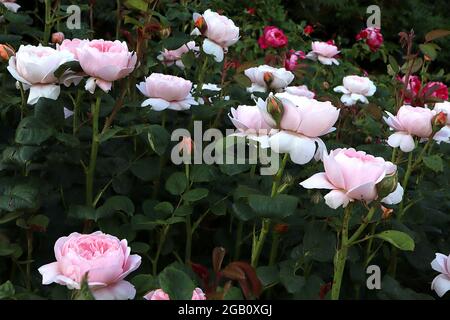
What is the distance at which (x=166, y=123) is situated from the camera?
1304 millimetres

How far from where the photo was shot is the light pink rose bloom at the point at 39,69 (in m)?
0.98

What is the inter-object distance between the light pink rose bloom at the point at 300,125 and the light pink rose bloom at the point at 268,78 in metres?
0.43

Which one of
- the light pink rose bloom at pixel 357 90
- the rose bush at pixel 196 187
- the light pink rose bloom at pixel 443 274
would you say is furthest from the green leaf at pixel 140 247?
the light pink rose bloom at pixel 357 90

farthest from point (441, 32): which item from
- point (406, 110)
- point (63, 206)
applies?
point (63, 206)

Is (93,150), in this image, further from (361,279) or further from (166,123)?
(361,279)

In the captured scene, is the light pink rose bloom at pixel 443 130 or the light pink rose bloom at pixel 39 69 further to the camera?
the light pink rose bloom at pixel 443 130

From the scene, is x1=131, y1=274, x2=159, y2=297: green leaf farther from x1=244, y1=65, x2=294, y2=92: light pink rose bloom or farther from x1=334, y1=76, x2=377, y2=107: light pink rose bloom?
x1=334, y1=76, x2=377, y2=107: light pink rose bloom

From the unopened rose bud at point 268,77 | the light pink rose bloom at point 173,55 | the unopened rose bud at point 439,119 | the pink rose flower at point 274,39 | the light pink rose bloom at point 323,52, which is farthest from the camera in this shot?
the pink rose flower at point 274,39

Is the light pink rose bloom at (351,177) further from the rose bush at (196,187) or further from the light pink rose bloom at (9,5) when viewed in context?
the light pink rose bloom at (9,5)

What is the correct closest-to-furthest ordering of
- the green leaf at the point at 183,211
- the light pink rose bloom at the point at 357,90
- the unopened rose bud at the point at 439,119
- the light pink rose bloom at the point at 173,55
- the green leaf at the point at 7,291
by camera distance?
the green leaf at the point at 7,291 → the green leaf at the point at 183,211 → the unopened rose bud at the point at 439,119 → the light pink rose bloom at the point at 173,55 → the light pink rose bloom at the point at 357,90

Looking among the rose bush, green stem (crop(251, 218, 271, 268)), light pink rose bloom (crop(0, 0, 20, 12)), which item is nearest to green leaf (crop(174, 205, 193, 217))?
the rose bush

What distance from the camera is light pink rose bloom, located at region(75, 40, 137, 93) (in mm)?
984

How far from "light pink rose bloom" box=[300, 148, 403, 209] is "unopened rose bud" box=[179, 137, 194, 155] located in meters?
0.26
